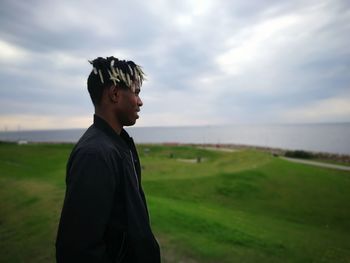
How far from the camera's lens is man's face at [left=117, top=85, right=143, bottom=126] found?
2713 mm

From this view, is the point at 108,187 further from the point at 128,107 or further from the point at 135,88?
the point at 135,88

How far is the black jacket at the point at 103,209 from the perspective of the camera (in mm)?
2131

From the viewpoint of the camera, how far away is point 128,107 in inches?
108

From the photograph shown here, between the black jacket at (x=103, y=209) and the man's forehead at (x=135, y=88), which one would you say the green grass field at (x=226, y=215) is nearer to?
the black jacket at (x=103, y=209)

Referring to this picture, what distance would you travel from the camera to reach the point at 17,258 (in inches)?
269

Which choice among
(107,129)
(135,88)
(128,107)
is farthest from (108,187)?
(135,88)

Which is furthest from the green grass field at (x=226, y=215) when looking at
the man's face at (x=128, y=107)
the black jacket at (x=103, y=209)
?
the man's face at (x=128, y=107)

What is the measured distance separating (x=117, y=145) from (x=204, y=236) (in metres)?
6.34

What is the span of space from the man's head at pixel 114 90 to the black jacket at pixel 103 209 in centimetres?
18

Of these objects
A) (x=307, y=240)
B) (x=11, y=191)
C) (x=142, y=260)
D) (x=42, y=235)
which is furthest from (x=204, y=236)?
(x=11, y=191)

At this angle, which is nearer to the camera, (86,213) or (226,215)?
(86,213)

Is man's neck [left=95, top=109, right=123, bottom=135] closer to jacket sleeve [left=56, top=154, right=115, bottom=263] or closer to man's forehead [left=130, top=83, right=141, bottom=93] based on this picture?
man's forehead [left=130, top=83, right=141, bottom=93]

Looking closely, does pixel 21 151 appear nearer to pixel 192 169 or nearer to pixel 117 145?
pixel 192 169

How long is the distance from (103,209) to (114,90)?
1.04 meters
